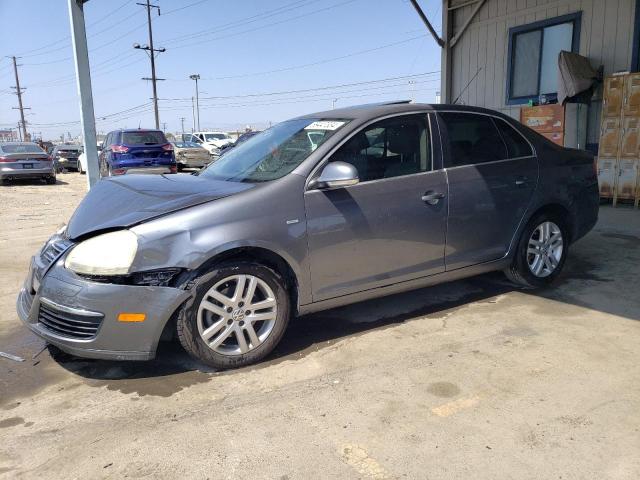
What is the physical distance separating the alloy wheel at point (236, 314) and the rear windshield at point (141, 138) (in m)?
12.5

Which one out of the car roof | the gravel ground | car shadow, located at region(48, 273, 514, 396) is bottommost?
the gravel ground

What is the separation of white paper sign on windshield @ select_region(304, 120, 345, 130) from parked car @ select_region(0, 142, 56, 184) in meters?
16.1

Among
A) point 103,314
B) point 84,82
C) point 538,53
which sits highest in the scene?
point 538,53

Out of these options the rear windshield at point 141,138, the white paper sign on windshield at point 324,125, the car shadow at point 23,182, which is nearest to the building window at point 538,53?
the white paper sign on windshield at point 324,125

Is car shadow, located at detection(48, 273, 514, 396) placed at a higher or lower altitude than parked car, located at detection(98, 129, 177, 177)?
lower

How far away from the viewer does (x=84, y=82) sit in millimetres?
6656

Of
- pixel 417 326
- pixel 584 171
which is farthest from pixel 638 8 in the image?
pixel 417 326

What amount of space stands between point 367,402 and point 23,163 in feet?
57.4

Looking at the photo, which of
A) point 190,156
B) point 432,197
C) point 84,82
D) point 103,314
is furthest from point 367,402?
point 190,156

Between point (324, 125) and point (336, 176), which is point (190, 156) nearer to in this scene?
point (324, 125)

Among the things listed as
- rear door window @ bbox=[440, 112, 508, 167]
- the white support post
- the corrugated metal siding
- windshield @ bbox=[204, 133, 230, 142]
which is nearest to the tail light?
the white support post

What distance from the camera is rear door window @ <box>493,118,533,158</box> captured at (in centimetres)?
460

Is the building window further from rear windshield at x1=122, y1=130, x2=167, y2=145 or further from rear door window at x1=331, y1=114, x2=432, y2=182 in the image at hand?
rear windshield at x1=122, y1=130, x2=167, y2=145

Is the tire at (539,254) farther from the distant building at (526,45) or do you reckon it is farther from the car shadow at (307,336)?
the distant building at (526,45)
